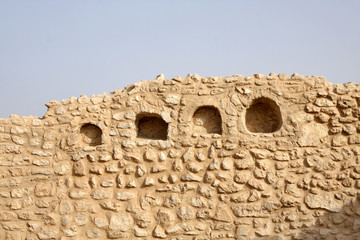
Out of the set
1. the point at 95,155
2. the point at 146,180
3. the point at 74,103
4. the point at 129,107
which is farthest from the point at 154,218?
the point at 74,103

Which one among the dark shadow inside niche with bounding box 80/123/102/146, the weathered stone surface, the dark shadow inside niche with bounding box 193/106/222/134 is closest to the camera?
the weathered stone surface

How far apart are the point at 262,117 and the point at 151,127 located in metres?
1.62

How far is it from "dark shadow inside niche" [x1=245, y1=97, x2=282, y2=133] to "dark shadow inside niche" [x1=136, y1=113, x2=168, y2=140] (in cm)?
121

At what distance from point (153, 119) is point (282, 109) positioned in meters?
1.84

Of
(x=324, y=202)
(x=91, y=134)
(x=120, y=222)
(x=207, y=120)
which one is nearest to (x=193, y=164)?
(x=207, y=120)

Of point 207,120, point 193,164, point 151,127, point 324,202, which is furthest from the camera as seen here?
point 151,127

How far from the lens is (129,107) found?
18.2 feet

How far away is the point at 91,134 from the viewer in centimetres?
575

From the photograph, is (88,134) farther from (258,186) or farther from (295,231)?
(295,231)

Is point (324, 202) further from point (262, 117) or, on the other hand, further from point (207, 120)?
point (207, 120)

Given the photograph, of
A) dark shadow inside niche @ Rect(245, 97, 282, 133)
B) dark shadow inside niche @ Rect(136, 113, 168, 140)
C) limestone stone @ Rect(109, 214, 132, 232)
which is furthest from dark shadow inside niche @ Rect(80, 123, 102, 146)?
dark shadow inside niche @ Rect(245, 97, 282, 133)

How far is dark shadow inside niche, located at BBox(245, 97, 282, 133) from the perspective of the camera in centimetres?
561

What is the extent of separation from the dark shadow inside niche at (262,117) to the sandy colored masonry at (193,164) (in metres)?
0.01

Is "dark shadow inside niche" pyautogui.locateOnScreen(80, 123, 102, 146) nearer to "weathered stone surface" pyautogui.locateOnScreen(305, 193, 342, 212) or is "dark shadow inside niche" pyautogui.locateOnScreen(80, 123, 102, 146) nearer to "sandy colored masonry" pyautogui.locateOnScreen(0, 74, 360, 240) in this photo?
"sandy colored masonry" pyautogui.locateOnScreen(0, 74, 360, 240)
